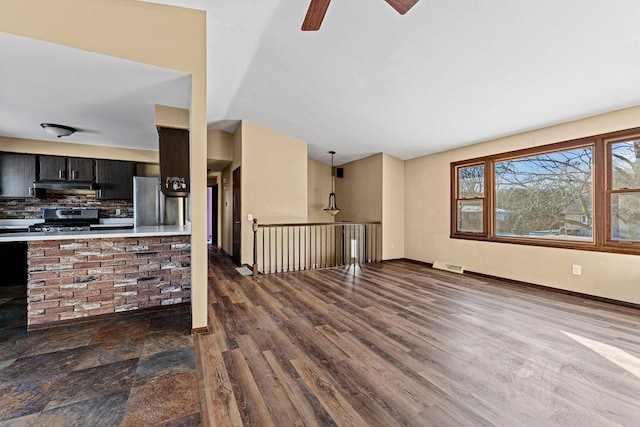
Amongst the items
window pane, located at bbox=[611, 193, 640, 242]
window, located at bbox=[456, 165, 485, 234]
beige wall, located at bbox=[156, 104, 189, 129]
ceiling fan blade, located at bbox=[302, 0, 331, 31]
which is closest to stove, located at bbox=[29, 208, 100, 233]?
beige wall, located at bbox=[156, 104, 189, 129]

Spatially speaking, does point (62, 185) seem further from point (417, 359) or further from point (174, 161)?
point (417, 359)

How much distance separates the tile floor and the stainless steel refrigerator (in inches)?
102

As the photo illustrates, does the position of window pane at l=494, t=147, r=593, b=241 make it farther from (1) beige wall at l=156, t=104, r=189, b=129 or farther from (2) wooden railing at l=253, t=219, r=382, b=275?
(1) beige wall at l=156, t=104, r=189, b=129

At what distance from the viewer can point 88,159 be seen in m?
5.13

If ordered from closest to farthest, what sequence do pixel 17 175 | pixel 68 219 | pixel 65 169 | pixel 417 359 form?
pixel 417 359
pixel 17 175
pixel 65 169
pixel 68 219

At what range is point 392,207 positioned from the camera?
627 cm

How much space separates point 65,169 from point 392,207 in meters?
6.55

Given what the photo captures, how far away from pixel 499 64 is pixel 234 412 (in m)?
3.74

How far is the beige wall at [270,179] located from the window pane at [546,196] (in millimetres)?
3797

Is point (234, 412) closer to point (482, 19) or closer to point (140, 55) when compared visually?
point (140, 55)

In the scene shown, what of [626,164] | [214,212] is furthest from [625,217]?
[214,212]

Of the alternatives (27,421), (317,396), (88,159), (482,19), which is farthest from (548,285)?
(88,159)

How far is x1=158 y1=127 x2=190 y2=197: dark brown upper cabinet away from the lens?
3543 millimetres

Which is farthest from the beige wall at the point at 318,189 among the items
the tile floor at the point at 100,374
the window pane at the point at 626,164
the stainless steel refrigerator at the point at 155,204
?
the window pane at the point at 626,164
